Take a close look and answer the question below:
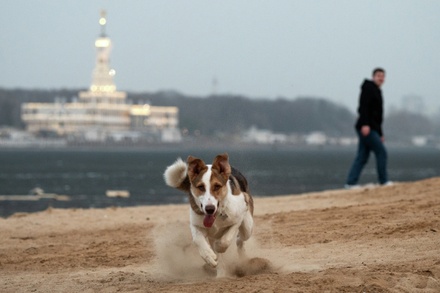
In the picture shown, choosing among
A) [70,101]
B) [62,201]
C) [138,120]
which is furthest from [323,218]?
[70,101]

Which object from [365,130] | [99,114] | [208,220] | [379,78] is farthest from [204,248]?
[99,114]

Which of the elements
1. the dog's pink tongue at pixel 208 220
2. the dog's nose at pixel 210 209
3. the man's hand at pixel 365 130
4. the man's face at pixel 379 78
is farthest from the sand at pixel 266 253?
the man's face at pixel 379 78

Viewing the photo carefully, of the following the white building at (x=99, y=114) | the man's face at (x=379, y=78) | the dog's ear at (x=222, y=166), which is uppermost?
the man's face at (x=379, y=78)

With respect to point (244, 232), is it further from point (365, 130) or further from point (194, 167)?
point (365, 130)

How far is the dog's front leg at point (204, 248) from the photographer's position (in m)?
7.99

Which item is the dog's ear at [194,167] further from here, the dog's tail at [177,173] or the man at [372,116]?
the man at [372,116]

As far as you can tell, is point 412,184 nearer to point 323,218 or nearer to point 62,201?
point 323,218

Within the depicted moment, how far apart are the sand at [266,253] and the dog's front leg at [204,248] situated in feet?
0.68

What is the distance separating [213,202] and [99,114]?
16913cm

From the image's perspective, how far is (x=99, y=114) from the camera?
175000 millimetres

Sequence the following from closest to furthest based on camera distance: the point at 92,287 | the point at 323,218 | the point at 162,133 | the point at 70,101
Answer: the point at 92,287 < the point at 323,218 < the point at 162,133 < the point at 70,101

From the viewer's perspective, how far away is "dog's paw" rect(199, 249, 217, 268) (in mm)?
7988

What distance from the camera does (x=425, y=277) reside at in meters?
7.38

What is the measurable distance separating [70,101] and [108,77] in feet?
68.9
